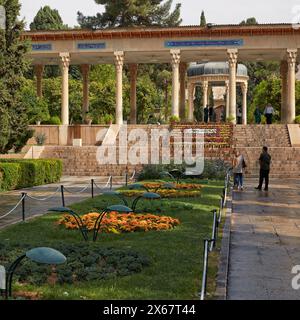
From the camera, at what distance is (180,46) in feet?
123

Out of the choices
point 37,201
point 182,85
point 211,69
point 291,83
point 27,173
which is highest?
point 211,69

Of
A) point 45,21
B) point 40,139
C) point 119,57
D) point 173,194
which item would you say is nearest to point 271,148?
point 119,57

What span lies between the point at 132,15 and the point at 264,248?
171 ft

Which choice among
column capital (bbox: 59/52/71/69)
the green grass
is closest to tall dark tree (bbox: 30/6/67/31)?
column capital (bbox: 59/52/71/69)

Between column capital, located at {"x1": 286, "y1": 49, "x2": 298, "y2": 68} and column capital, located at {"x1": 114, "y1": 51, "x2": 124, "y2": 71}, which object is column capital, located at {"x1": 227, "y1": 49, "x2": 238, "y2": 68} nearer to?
column capital, located at {"x1": 286, "y1": 49, "x2": 298, "y2": 68}

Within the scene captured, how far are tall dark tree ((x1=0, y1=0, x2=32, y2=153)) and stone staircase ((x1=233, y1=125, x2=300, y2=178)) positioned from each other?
40.5 ft

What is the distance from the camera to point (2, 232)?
11922mm

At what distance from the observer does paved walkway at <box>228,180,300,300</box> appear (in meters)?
7.85

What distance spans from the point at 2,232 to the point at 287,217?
6980 millimetres

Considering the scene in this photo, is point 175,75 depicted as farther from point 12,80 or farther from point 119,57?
point 12,80

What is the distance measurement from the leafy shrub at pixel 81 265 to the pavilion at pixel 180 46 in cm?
2737

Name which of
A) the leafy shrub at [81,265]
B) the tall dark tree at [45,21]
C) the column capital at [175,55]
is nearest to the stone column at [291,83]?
the column capital at [175,55]
